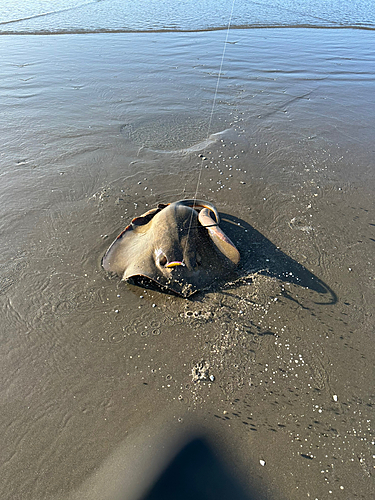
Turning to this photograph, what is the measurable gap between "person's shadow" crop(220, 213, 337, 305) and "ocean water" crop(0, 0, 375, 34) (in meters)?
19.1

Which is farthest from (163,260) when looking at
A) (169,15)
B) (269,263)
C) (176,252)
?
(169,15)

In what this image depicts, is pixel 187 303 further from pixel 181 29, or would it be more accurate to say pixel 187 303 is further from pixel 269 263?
pixel 181 29

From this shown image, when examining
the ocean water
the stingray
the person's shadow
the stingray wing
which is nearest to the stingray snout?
the stingray

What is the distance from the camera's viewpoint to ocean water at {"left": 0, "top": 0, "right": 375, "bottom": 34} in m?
20.5

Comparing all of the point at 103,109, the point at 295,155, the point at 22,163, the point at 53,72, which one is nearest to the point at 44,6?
the point at 53,72

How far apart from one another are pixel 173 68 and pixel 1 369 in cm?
1394

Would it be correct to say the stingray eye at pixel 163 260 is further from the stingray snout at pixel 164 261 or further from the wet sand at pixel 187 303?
the wet sand at pixel 187 303

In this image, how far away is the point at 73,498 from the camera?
3.40 m

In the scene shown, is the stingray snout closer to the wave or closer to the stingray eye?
the stingray eye

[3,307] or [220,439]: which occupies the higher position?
[3,307]

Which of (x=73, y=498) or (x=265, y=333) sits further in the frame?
A: (x=265, y=333)

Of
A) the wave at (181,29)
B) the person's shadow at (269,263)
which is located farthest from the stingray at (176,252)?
the wave at (181,29)

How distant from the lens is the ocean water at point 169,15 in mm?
20492

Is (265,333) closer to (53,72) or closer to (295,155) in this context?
(295,155)
